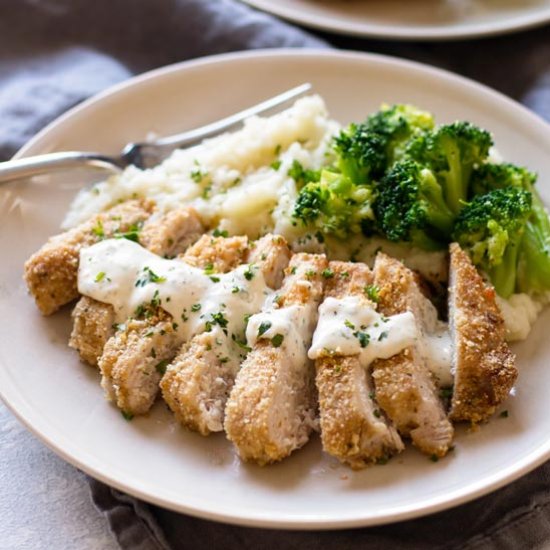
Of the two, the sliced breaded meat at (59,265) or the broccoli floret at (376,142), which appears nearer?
the sliced breaded meat at (59,265)

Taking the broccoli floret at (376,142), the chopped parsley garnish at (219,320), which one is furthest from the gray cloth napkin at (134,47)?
the chopped parsley garnish at (219,320)

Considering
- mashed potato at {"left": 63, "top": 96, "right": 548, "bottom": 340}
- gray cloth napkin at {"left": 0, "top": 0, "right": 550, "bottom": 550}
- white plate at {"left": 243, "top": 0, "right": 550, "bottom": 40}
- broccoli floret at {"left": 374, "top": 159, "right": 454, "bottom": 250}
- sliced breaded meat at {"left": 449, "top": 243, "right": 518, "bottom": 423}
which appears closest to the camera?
sliced breaded meat at {"left": 449, "top": 243, "right": 518, "bottom": 423}

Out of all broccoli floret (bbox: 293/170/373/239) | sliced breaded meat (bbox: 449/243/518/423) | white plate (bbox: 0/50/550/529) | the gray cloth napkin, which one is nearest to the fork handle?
white plate (bbox: 0/50/550/529)

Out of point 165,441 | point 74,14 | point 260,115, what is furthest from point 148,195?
point 74,14

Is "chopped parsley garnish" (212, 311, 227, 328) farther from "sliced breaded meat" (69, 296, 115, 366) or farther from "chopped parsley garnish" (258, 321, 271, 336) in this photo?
"sliced breaded meat" (69, 296, 115, 366)

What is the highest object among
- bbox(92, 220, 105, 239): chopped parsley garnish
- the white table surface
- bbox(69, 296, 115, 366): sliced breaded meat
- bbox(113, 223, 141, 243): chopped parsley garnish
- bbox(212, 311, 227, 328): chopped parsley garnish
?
bbox(212, 311, 227, 328): chopped parsley garnish

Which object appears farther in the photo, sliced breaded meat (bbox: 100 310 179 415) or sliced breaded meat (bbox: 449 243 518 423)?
sliced breaded meat (bbox: 100 310 179 415)

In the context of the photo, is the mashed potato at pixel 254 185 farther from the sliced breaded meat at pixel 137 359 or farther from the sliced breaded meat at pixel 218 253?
the sliced breaded meat at pixel 137 359

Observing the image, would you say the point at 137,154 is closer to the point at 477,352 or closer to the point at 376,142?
the point at 376,142
